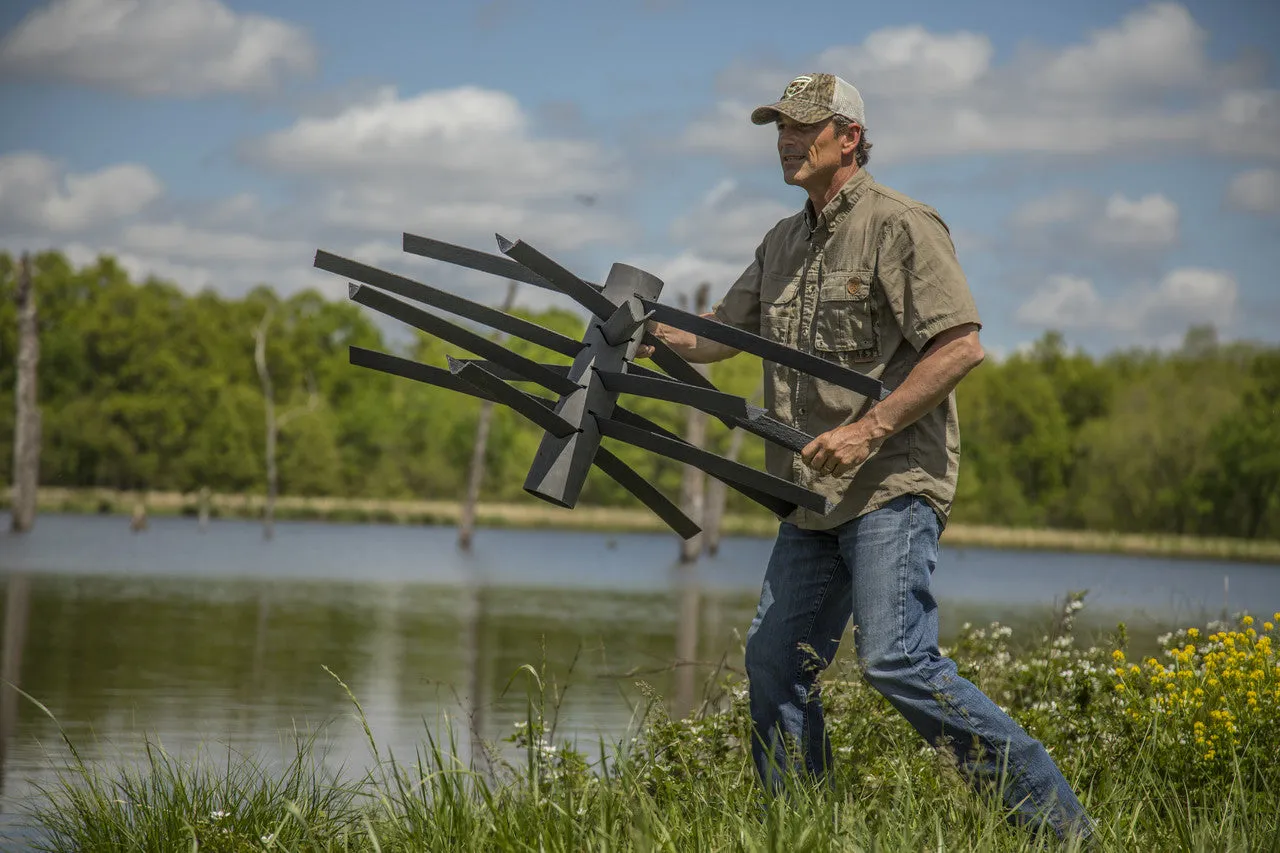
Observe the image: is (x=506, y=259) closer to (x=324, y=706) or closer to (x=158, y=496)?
(x=324, y=706)

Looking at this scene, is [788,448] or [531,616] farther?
[531,616]

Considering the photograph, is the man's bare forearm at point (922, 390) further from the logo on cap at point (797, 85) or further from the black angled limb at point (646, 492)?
the logo on cap at point (797, 85)

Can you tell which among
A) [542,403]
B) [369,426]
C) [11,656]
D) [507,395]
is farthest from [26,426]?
[369,426]

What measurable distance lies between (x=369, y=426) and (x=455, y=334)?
74556 mm

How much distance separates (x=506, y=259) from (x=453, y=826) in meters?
1.41

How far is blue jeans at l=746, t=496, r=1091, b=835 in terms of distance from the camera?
355 cm

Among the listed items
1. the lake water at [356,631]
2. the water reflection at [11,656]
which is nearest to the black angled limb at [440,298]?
the lake water at [356,631]

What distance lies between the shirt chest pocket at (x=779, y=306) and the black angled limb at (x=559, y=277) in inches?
22.8

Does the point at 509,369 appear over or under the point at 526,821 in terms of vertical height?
over

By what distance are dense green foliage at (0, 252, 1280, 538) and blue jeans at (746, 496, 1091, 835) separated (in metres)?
55.1

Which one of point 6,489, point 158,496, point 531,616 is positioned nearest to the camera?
point 531,616

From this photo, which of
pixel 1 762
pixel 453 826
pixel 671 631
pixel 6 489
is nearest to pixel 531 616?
pixel 671 631

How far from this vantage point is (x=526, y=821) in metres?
3.55

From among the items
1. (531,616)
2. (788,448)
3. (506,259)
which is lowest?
(531,616)
